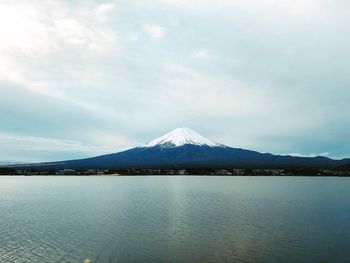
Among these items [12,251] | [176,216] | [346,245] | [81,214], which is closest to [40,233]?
[12,251]

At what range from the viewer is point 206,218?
142 feet

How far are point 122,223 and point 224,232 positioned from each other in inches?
476

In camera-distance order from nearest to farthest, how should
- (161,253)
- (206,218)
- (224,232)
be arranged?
(161,253) → (224,232) → (206,218)

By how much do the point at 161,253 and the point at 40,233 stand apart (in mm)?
13735

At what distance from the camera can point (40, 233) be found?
1346 inches

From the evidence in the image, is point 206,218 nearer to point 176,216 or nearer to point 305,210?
point 176,216

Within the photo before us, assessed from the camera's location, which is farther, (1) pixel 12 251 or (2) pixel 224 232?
(2) pixel 224 232

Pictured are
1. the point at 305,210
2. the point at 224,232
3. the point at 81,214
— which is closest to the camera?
the point at 224,232

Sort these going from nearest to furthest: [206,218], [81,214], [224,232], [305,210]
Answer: [224,232]
[206,218]
[81,214]
[305,210]

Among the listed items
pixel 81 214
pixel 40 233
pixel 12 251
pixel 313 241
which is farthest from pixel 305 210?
pixel 12 251

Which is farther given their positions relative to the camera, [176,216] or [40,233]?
[176,216]

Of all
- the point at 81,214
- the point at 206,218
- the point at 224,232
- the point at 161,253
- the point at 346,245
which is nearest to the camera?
the point at 161,253

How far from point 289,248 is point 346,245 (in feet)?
16.1

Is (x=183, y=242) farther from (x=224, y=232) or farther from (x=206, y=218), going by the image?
(x=206, y=218)
